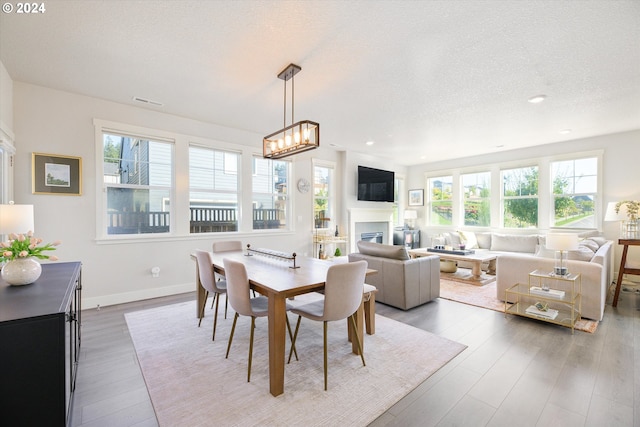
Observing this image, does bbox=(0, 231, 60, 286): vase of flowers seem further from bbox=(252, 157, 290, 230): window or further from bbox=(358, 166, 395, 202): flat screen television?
bbox=(358, 166, 395, 202): flat screen television

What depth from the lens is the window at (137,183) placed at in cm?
392

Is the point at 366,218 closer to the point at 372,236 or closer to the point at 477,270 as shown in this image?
the point at 372,236

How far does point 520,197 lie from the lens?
6.47 meters

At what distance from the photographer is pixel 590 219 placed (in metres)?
5.58

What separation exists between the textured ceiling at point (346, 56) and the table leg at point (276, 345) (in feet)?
6.92

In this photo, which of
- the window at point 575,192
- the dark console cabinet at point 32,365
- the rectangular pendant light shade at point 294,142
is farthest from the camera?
the window at point 575,192

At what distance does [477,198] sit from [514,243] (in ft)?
5.02

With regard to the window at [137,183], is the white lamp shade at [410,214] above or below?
below

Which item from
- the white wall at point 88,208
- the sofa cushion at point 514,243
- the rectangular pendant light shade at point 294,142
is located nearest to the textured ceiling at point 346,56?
the white wall at point 88,208

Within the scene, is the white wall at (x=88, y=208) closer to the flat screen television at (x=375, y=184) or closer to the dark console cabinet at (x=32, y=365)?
the dark console cabinet at (x=32, y=365)

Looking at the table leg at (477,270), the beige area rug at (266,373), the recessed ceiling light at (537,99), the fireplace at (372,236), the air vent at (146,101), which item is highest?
the recessed ceiling light at (537,99)

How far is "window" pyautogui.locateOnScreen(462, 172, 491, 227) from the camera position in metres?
7.04

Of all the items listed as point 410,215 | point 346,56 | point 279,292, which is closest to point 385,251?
point 279,292

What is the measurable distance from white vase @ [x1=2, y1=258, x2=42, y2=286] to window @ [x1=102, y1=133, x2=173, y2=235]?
242 centimetres
